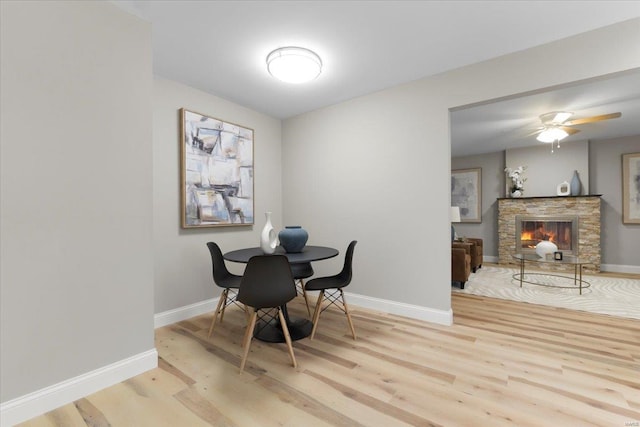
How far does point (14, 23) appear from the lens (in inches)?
59.3

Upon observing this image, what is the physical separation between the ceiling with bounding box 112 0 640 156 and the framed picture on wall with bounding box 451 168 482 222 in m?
3.29

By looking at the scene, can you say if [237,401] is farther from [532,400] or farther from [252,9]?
[252,9]

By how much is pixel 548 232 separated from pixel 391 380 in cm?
580

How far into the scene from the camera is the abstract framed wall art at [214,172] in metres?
2.96

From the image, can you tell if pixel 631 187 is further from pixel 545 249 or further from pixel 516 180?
pixel 545 249

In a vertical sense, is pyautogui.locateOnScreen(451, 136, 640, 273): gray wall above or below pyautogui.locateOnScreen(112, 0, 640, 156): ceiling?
below

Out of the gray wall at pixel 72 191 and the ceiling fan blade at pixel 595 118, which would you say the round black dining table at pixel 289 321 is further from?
the ceiling fan blade at pixel 595 118

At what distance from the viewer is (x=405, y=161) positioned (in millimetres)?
3037

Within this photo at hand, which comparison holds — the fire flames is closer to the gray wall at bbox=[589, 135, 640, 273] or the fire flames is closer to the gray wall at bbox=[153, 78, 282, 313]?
the gray wall at bbox=[589, 135, 640, 273]

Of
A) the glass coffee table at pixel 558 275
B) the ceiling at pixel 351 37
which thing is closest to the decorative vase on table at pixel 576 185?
the glass coffee table at pixel 558 275

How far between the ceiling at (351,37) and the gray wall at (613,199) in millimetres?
2565

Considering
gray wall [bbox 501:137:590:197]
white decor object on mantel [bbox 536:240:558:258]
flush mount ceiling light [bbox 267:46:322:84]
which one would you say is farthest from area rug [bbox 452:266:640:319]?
flush mount ceiling light [bbox 267:46:322:84]

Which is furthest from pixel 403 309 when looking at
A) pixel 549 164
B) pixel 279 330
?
pixel 549 164

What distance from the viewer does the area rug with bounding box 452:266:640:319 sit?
3.28 m
